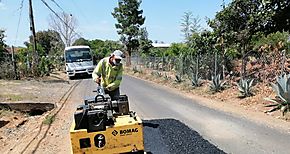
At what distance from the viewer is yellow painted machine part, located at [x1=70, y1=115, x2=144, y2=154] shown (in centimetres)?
463

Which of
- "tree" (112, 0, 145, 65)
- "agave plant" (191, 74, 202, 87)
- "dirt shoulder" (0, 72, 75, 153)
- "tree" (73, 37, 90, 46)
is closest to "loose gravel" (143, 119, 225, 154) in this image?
"dirt shoulder" (0, 72, 75, 153)

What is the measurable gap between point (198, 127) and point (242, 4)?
35.8 ft

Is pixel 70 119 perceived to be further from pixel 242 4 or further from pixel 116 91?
pixel 242 4

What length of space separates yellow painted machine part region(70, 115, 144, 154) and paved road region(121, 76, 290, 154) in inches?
86.9

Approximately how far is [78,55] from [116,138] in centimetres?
2465

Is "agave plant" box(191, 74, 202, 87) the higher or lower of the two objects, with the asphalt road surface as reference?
higher

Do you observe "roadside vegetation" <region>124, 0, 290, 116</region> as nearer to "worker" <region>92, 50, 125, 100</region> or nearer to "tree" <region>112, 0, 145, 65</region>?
"worker" <region>92, 50, 125, 100</region>

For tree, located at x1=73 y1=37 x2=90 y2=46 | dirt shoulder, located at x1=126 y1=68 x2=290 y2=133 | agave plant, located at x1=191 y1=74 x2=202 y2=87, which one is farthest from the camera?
tree, located at x1=73 y1=37 x2=90 y2=46

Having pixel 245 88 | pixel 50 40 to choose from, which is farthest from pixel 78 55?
pixel 50 40

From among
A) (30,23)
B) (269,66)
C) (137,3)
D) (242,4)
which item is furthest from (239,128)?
(137,3)

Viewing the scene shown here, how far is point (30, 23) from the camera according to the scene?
26.4 m

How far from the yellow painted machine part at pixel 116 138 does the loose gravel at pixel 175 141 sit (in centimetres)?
155

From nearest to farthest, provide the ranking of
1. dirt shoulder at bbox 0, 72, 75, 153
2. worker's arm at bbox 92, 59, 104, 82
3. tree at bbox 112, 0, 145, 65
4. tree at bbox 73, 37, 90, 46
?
worker's arm at bbox 92, 59, 104, 82 → dirt shoulder at bbox 0, 72, 75, 153 → tree at bbox 112, 0, 145, 65 → tree at bbox 73, 37, 90, 46

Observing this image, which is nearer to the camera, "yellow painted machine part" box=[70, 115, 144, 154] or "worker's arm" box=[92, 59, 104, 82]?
"yellow painted machine part" box=[70, 115, 144, 154]
